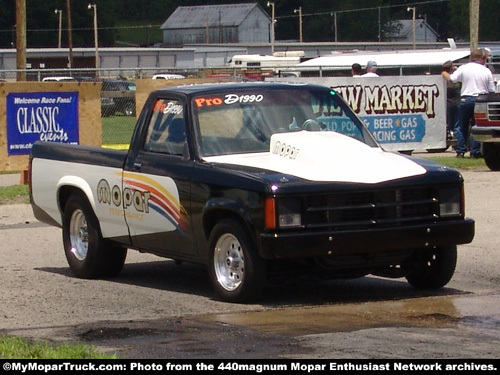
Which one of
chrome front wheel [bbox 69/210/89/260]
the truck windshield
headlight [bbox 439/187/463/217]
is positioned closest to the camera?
headlight [bbox 439/187/463/217]

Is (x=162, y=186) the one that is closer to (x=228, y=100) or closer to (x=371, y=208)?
(x=228, y=100)

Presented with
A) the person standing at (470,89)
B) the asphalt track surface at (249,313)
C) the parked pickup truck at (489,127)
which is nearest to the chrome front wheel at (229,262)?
the asphalt track surface at (249,313)

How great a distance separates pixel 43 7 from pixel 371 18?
133 feet

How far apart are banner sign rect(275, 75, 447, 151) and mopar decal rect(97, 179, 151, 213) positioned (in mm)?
12477

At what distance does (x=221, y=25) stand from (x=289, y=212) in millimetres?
134559

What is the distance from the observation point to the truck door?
9.12 m

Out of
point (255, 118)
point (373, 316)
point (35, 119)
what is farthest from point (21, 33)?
point (373, 316)

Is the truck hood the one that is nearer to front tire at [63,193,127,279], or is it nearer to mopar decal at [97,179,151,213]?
mopar decal at [97,179,151,213]

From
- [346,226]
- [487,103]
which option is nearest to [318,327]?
[346,226]

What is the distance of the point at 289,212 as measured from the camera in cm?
824

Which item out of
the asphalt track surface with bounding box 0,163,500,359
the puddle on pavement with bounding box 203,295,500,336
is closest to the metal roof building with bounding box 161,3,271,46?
the asphalt track surface with bounding box 0,163,500,359

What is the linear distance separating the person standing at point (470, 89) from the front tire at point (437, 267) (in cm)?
1177

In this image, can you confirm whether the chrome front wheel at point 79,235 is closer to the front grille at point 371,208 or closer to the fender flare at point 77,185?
the fender flare at point 77,185

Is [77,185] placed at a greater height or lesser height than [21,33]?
lesser
